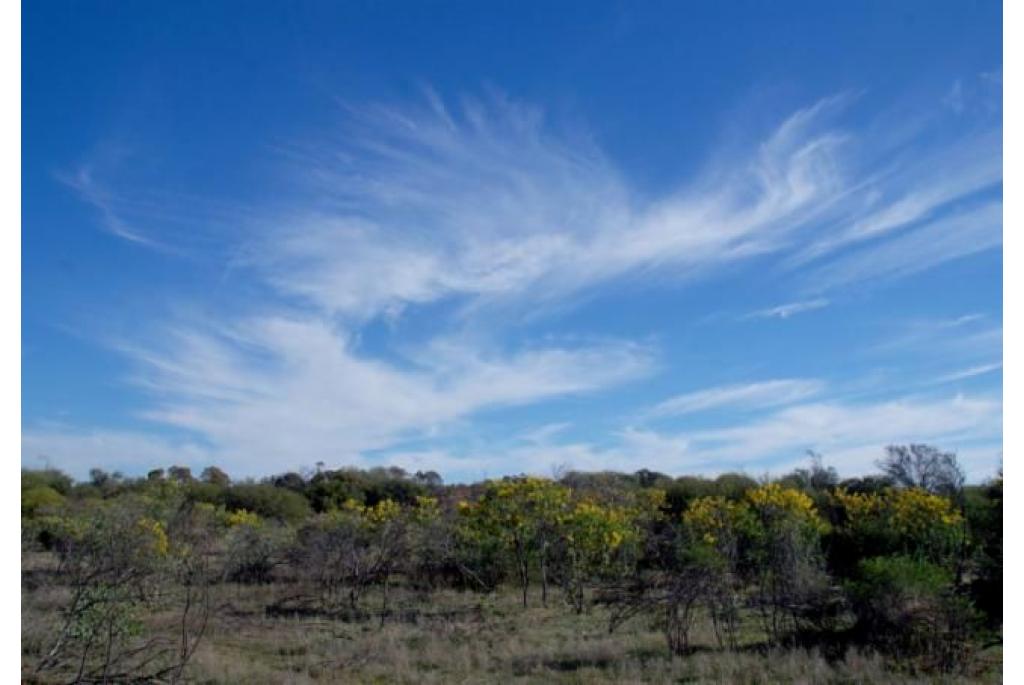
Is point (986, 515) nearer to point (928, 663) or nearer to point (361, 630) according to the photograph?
point (928, 663)

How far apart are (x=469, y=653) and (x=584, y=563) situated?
6434 millimetres

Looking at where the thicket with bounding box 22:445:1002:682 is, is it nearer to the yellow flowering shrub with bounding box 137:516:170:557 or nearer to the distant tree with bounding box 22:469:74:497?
the yellow flowering shrub with bounding box 137:516:170:557

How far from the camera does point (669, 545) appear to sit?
14.8 m

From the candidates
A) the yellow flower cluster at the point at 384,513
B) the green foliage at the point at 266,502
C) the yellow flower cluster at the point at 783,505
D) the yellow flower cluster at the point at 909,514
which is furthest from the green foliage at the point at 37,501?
the yellow flower cluster at the point at 909,514

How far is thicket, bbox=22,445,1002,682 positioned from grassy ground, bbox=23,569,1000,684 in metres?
0.42

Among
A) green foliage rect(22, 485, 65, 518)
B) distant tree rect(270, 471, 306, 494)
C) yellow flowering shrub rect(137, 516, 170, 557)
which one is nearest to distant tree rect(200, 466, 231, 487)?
distant tree rect(270, 471, 306, 494)

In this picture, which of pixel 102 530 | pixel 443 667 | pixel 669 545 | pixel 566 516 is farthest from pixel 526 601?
pixel 102 530

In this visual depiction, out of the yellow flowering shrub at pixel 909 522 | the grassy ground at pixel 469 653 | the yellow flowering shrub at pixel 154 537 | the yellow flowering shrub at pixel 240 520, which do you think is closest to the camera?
the grassy ground at pixel 469 653

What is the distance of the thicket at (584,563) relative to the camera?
31.4 feet

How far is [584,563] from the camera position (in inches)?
666

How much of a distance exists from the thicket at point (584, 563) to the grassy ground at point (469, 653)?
16.4 inches

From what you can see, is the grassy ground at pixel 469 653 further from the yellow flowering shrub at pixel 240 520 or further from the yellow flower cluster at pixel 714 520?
the yellow flowering shrub at pixel 240 520

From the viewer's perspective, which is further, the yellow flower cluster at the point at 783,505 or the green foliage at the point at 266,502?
the green foliage at the point at 266,502

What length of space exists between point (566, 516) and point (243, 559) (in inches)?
366
